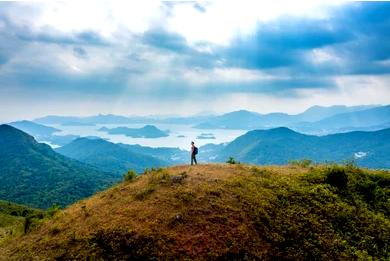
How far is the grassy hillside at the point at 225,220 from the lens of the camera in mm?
22500

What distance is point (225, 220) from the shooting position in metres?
23.9

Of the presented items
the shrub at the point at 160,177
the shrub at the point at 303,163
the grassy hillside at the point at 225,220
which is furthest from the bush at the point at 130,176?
the shrub at the point at 303,163

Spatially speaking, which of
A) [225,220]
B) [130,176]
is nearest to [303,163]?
[225,220]

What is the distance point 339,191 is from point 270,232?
8.63m

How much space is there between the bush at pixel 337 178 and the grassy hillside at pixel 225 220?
0.26ft

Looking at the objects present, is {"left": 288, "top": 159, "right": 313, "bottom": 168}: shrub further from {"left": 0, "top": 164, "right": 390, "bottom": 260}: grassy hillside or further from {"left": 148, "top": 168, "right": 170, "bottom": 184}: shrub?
{"left": 148, "top": 168, "right": 170, "bottom": 184}: shrub

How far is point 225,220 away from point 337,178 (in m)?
11.5

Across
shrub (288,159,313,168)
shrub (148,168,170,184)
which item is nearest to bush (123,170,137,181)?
shrub (148,168,170,184)

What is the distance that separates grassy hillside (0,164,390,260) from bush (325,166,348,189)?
3.1 inches

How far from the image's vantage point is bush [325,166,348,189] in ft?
98.8

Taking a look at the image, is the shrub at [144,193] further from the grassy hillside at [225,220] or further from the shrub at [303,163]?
the shrub at [303,163]

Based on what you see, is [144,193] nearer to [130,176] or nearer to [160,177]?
[160,177]

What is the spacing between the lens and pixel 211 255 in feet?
70.3

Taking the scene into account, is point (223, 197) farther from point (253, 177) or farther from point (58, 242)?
point (58, 242)
